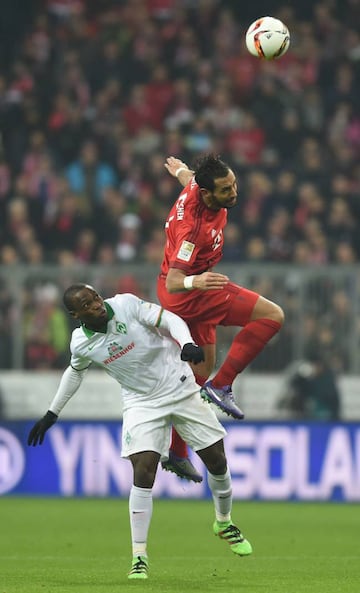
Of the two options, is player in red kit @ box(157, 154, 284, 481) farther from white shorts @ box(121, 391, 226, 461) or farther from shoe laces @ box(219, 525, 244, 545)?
shoe laces @ box(219, 525, 244, 545)

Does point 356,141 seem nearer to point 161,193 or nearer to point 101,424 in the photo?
point 161,193

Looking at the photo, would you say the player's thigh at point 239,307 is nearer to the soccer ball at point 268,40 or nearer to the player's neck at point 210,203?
the player's neck at point 210,203

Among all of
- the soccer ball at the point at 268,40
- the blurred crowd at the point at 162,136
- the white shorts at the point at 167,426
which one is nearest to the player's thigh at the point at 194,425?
the white shorts at the point at 167,426

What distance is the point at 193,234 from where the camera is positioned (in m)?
10.0

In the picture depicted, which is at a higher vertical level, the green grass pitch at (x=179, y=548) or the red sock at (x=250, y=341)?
the red sock at (x=250, y=341)

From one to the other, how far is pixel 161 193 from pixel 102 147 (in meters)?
1.51

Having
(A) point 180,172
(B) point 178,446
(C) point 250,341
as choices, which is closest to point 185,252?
(C) point 250,341

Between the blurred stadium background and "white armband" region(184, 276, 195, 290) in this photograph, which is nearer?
"white armband" region(184, 276, 195, 290)

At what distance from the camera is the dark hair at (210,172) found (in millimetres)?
9977

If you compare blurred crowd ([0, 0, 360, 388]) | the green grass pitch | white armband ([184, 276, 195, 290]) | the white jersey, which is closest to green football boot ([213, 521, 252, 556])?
the green grass pitch

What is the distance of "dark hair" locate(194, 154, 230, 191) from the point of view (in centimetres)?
998

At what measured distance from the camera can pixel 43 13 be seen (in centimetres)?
2258

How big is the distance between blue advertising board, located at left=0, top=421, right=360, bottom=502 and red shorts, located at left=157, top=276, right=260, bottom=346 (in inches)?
268

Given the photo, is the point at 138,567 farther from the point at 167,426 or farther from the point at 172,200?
the point at 172,200
